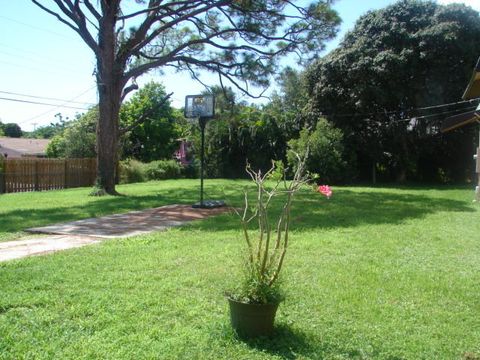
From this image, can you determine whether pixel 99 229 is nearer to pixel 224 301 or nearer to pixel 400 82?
pixel 224 301

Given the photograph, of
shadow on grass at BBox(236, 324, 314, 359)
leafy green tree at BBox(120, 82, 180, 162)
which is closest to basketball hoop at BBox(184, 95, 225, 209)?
shadow on grass at BBox(236, 324, 314, 359)

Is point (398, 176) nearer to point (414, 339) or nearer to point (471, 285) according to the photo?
point (471, 285)

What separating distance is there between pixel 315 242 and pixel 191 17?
12656 mm

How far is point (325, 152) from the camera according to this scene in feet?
68.8

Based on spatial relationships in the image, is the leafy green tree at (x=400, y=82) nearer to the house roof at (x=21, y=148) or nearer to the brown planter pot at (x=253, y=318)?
the brown planter pot at (x=253, y=318)

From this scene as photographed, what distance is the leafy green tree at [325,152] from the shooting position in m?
20.9

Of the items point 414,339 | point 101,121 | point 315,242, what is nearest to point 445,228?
point 315,242

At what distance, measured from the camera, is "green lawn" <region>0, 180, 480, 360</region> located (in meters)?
3.38

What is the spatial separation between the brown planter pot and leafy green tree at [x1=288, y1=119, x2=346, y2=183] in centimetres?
1729

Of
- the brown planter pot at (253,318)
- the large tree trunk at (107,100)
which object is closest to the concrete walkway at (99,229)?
the brown planter pot at (253,318)

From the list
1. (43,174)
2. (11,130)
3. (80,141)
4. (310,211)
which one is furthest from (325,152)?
(11,130)

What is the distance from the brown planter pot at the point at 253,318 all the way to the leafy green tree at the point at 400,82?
18.9 metres

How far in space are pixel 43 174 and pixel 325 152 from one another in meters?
12.3

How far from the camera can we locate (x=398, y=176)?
23.3 m
